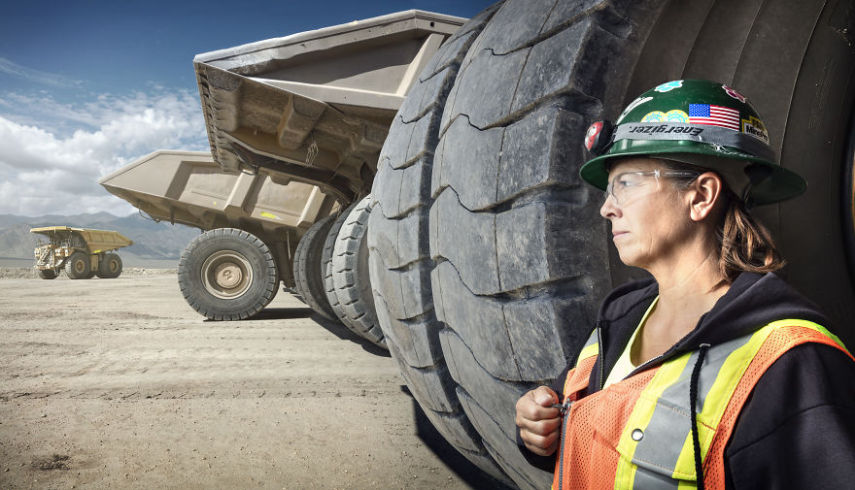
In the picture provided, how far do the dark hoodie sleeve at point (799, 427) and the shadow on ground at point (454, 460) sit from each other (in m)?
1.30

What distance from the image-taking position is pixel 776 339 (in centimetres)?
60

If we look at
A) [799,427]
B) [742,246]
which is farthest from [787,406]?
[742,246]

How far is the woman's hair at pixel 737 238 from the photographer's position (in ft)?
2.42

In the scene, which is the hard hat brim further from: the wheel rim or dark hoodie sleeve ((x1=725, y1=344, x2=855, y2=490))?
the wheel rim

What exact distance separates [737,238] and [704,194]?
8cm

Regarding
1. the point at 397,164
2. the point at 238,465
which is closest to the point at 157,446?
the point at 238,465

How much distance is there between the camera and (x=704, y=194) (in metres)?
0.76

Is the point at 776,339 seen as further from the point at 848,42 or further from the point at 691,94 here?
the point at 848,42

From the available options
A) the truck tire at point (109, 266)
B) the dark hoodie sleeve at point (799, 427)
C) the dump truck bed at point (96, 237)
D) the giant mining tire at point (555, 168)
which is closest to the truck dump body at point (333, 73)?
the giant mining tire at point (555, 168)

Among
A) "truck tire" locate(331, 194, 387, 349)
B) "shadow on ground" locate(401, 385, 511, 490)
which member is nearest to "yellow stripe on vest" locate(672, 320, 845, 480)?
"shadow on ground" locate(401, 385, 511, 490)

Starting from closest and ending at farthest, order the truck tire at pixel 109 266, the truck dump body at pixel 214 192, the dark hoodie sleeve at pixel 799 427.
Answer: the dark hoodie sleeve at pixel 799 427, the truck dump body at pixel 214 192, the truck tire at pixel 109 266

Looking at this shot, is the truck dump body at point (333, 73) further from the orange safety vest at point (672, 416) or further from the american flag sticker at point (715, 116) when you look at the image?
the orange safety vest at point (672, 416)

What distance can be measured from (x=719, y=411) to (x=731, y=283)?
237mm

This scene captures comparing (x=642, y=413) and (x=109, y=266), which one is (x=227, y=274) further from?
(x=109, y=266)
